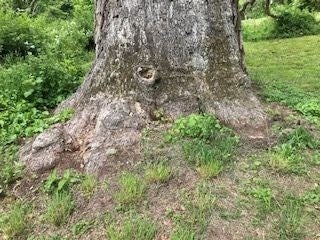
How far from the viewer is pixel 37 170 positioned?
3.82m

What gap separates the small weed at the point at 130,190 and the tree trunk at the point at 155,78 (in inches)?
21.5

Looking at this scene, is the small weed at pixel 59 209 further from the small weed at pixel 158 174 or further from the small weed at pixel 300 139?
the small weed at pixel 300 139

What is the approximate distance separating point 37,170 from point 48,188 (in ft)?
1.04

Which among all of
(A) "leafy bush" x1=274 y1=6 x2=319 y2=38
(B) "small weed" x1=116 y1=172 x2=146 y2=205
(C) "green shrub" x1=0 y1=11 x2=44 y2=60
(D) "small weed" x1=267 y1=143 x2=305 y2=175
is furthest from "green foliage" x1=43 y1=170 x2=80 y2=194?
(A) "leafy bush" x1=274 y1=6 x2=319 y2=38

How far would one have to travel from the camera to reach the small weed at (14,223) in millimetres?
3244

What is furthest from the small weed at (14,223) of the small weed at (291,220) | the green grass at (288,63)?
the green grass at (288,63)

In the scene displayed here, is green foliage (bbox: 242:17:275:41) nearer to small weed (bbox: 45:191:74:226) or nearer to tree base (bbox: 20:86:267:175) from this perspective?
tree base (bbox: 20:86:267:175)

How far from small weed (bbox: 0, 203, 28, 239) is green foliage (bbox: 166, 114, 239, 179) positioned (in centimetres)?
127

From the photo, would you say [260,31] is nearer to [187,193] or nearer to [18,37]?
[18,37]

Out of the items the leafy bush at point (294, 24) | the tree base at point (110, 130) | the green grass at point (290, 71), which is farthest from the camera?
the leafy bush at point (294, 24)

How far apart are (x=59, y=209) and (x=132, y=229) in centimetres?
58

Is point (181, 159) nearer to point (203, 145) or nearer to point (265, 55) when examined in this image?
point (203, 145)

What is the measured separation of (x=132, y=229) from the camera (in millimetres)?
3096

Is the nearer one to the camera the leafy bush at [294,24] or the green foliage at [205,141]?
the green foliage at [205,141]
